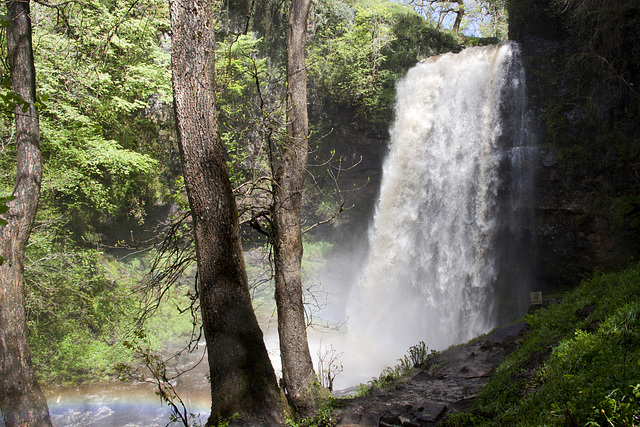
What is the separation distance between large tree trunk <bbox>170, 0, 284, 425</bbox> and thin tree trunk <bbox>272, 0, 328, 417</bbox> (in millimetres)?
929

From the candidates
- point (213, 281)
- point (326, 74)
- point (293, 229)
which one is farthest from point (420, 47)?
point (213, 281)

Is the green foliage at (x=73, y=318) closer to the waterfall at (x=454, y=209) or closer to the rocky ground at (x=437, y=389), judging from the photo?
the rocky ground at (x=437, y=389)

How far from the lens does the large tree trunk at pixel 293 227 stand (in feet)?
15.4

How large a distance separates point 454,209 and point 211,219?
34.7 ft

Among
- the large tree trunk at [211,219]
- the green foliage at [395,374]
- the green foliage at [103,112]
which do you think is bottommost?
the green foliage at [395,374]

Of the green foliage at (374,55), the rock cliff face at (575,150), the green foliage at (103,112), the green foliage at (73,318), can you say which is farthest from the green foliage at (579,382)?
the green foliage at (374,55)

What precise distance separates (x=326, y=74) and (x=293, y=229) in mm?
13907

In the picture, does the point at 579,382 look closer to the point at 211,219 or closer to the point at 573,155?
the point at 211,219

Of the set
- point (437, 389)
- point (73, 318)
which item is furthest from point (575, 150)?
point (73, 318)

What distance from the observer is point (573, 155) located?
11414mm

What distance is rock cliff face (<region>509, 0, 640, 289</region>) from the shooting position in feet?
33.7

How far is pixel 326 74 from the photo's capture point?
1741 centimetres

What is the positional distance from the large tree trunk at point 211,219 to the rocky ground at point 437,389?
1.14m

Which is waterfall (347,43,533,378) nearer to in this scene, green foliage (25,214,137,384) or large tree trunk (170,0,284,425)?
green foliage (25,214,137,384)
